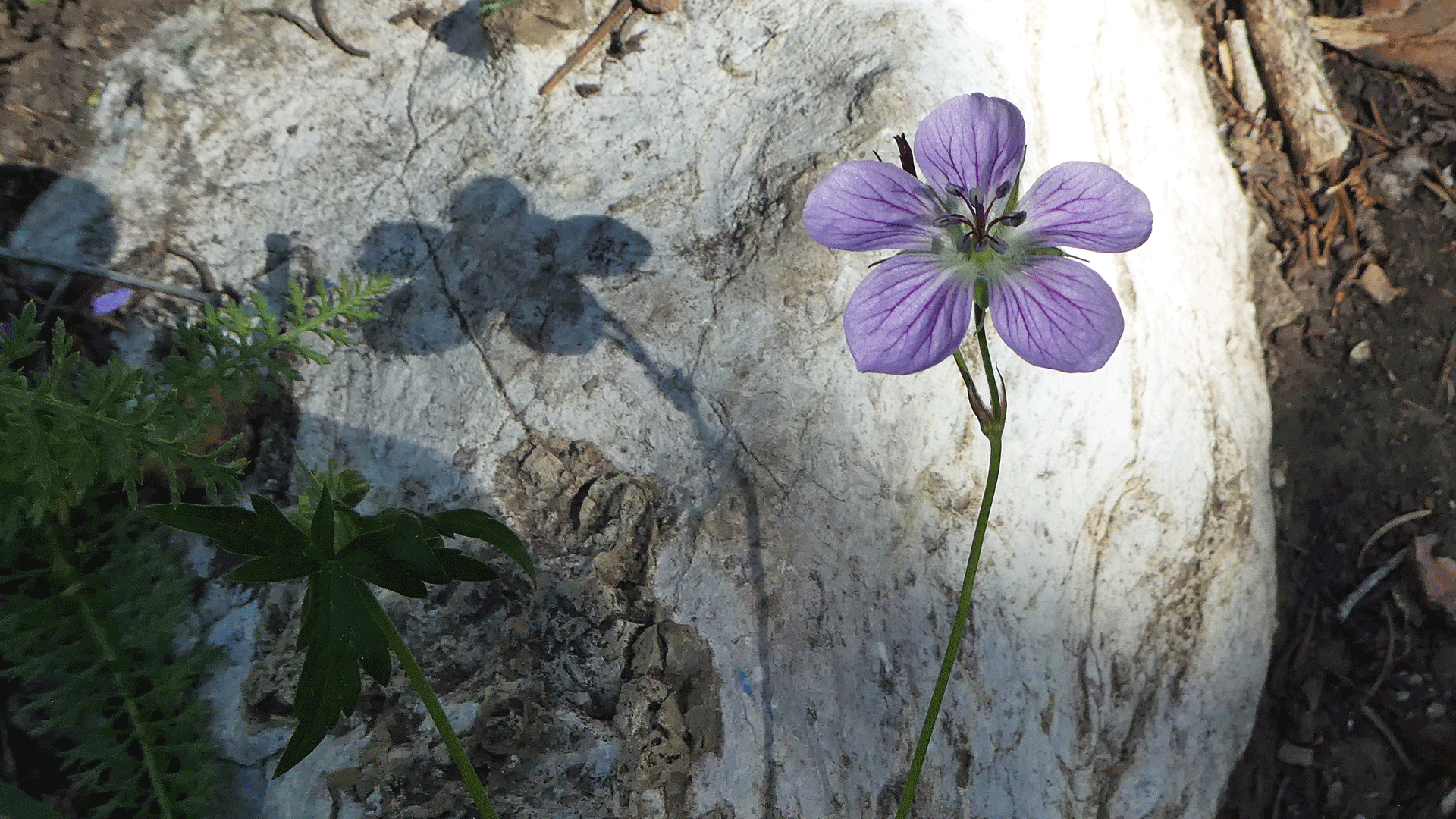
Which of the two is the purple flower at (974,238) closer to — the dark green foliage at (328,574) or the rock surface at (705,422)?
the rock surface at (705,422)

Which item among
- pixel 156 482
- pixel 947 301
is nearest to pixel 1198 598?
pixel 947 301

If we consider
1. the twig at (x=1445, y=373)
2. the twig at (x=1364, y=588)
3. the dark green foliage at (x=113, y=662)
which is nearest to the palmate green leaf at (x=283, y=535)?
the dark green foliage at (x=113, y=662)

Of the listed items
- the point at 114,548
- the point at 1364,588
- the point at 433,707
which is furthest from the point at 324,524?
the point at 1364,588

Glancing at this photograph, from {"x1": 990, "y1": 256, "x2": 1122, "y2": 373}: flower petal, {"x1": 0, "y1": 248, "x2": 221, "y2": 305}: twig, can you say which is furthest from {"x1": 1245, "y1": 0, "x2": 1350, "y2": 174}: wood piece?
{"x1": 0, "y1": 248, "x2": 221, "y2": 305}: twig

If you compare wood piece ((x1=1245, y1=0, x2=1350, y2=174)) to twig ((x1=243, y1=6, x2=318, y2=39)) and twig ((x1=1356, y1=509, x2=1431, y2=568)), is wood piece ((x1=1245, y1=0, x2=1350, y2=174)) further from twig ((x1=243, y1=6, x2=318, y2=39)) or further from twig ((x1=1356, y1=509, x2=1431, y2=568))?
twig ((x1=243, y1=6, x2=318, y2=39))

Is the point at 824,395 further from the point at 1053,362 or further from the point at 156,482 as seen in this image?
the point at 156,482
